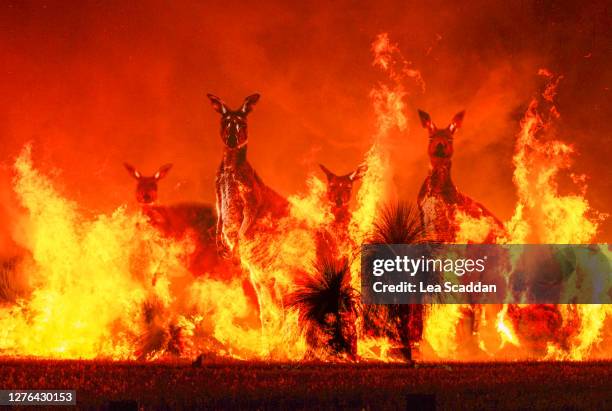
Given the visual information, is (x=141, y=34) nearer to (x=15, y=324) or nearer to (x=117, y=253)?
(x=117, y=253)

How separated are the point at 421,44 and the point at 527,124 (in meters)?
3.92

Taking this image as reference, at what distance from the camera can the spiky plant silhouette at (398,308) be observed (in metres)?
27.1

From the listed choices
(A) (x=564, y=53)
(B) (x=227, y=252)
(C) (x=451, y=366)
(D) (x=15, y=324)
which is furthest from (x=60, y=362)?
(A) (x=564, y=53)

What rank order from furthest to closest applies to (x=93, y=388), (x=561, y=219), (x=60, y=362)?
(x=561, y=219) < (x=60, y=362) < (x=93, y=388)

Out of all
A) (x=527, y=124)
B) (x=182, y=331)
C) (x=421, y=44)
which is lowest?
(x=182, y=331)

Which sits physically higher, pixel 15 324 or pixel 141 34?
pixel 141 34

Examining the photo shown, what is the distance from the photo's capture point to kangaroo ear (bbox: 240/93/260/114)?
3159 cm

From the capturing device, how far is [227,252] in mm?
31906

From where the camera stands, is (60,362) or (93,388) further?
(60,362)

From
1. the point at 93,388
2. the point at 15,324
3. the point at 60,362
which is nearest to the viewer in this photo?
the point at 93,388

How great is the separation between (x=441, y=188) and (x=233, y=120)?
242 inches

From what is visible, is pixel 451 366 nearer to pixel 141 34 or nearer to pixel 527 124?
pixel 527 124

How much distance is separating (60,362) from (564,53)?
1780 centimetres

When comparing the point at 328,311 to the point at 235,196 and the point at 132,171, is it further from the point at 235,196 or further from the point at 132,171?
the point at 132,171
